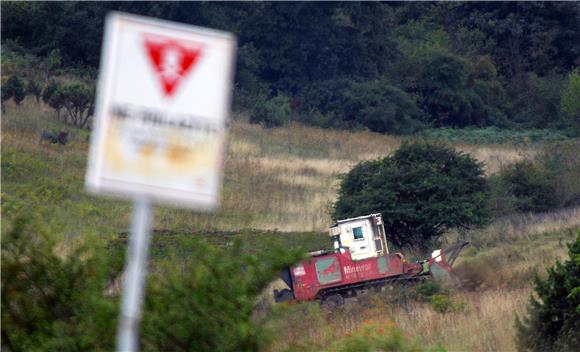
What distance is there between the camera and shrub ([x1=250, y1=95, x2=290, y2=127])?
46.8 metres

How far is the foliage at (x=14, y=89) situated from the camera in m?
37.4

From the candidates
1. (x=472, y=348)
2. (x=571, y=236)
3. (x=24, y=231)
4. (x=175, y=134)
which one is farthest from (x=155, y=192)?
(x=571, y=236)

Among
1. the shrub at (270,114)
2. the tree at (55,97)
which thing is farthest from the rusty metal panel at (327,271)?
the shrub at (270,114)

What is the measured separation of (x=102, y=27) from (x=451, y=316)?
3766 cm

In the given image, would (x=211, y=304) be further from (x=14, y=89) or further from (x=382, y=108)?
(x=382, y=108)

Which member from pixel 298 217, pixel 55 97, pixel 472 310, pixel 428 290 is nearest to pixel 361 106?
pixel 55 97

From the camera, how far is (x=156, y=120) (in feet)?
9.65

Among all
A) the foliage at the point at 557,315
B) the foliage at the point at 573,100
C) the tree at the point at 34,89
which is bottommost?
the foliage at the point at 557,315

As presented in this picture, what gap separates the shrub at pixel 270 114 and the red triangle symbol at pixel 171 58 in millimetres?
43380

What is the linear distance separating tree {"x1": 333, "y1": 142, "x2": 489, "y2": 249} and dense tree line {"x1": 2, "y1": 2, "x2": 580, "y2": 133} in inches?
761

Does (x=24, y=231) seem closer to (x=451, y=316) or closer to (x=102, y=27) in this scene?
(x=451, y=316)

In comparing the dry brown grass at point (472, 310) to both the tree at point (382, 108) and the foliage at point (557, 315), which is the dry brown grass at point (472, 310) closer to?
the foliage at point (557, 315)

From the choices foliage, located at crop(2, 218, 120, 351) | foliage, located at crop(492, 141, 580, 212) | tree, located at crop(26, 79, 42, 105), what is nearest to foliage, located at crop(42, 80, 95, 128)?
tree, located at crop(26, 79, 42, 105)

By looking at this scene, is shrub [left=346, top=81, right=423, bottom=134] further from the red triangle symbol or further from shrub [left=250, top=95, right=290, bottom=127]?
the red triangle symbol
